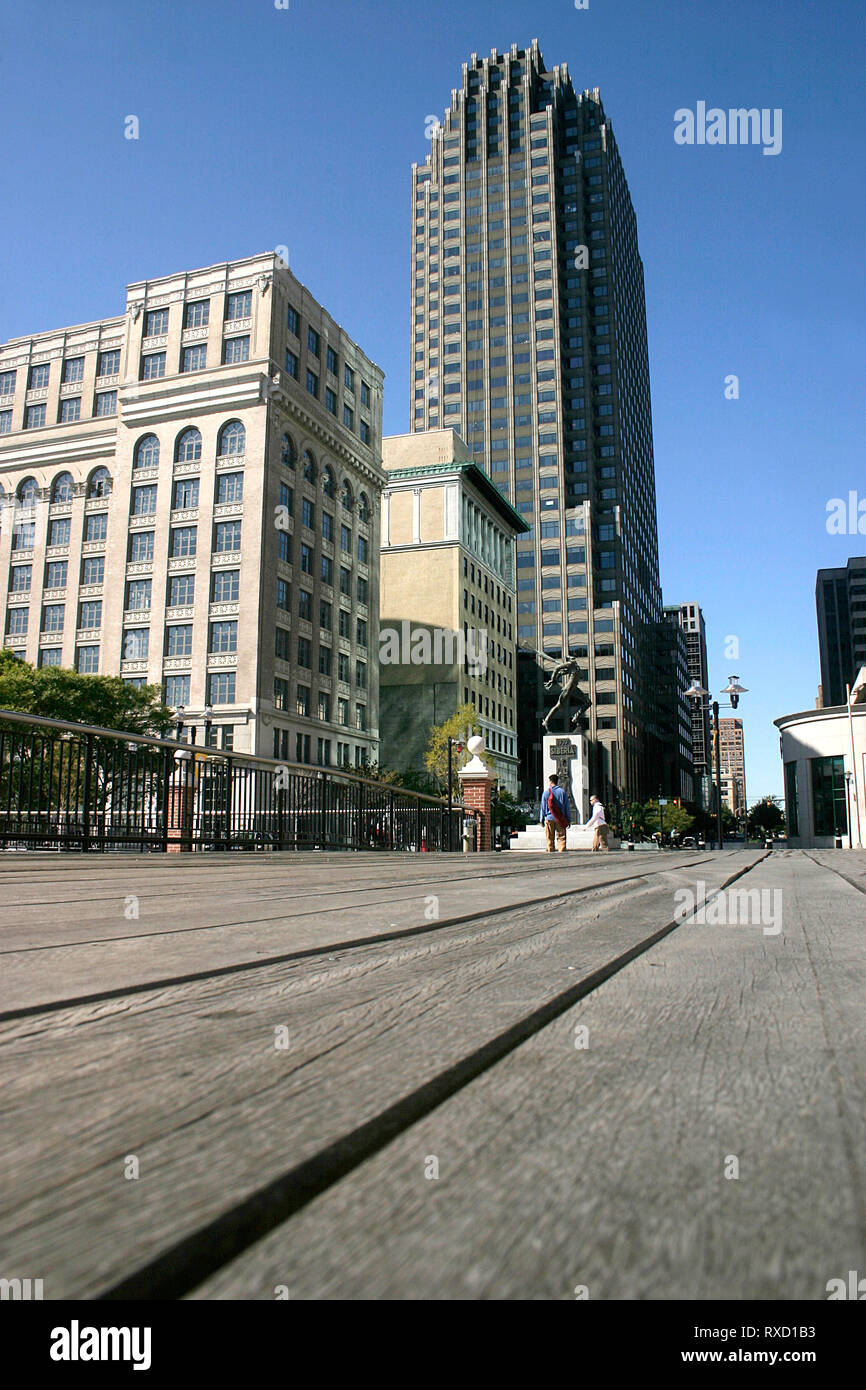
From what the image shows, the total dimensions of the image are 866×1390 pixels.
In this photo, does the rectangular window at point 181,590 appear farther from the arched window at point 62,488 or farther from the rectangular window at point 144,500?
the arched window at point 62,488

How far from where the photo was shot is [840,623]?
553ft

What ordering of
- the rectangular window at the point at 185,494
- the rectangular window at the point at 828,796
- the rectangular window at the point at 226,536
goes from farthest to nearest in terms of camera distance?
the rectangular window at the point at 828,796, the rectangular window at the point at 185,494, the rectangular window at the point at 226,536

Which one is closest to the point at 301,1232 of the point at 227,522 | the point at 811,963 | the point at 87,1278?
the point at 87,1278

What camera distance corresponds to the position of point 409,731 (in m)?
69.7

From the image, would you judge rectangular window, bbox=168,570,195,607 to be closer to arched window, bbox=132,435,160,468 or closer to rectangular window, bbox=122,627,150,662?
rectangular window, bbox=122,627,150,662

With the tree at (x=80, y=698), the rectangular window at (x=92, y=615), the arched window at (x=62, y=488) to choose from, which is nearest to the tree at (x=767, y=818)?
the rectangular window at (x=92, y=615)

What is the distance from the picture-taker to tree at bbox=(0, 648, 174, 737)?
38156mm

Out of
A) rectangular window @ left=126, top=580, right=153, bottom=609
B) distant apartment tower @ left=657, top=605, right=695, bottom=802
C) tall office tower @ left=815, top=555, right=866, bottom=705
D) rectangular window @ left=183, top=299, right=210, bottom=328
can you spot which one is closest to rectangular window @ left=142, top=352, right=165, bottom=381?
rectangular window @ left=183, top=299, right=210, bottom=328

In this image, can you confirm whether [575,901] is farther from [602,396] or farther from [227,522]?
[602,396]

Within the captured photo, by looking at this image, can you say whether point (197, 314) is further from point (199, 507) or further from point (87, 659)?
point (87, 659)

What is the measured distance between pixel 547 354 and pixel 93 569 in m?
73.1

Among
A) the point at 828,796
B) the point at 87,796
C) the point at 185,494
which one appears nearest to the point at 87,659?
the point at 185,494

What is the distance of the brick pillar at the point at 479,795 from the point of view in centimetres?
2222

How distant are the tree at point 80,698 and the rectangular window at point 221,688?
291 cm
